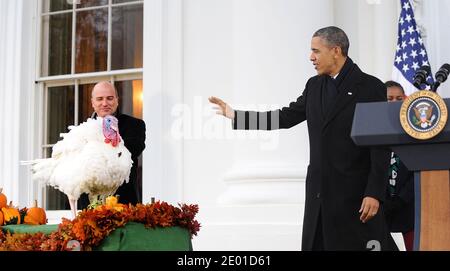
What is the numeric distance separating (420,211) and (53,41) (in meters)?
5.30

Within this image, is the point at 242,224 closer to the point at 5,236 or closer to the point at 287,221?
the point at 287,221

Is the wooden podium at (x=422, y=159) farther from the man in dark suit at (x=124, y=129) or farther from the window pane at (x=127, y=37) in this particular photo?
the window pane at (x=127, y=37)

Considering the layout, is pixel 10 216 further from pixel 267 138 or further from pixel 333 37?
pixel 267 138

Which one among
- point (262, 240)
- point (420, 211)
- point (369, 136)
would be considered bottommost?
point (262, 240)

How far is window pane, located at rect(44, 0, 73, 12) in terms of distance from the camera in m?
7.76

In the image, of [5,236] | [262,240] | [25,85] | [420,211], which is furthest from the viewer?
[25,85]

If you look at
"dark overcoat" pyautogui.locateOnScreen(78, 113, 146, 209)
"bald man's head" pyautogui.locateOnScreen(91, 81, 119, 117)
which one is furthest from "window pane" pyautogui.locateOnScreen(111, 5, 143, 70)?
"bald man's head" pyautogui.locateOnScreen(91, 81, 119, 117)

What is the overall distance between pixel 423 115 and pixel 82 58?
4958 millimetres

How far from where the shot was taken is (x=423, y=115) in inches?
130

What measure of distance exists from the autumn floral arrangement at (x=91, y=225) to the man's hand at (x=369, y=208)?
942mm

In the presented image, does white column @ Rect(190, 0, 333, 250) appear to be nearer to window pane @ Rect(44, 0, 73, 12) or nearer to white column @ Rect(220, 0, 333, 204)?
white column @ Rect(220, 0, 333, 204)

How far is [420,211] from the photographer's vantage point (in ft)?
11.1
